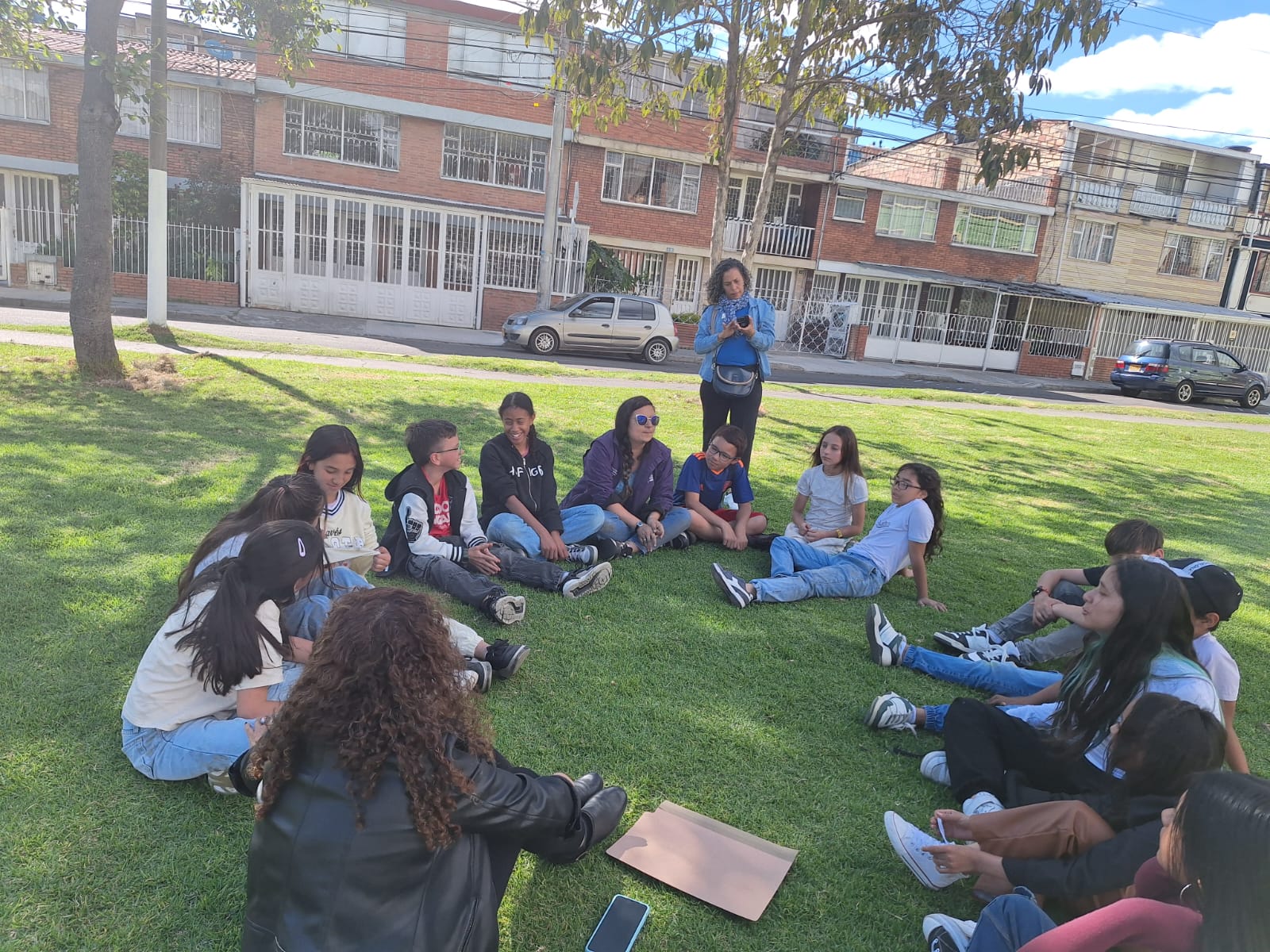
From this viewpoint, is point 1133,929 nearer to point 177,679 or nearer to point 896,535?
point 177,679

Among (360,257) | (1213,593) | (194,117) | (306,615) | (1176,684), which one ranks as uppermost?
(194,117)

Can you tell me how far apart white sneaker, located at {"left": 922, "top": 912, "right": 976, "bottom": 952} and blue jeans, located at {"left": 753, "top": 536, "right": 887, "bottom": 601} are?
2639mm

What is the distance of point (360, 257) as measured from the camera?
866 inches

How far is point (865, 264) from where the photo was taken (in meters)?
29.4

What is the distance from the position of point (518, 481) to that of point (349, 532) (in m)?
1.26

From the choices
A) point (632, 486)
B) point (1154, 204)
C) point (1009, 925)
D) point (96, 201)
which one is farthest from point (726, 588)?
point (1154, 204)

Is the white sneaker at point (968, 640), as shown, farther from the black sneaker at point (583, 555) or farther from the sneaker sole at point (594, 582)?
the black sneaker at point (583, 555)

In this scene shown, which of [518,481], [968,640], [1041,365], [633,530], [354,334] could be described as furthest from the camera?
[1041,365]

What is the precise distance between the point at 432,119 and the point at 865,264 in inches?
603

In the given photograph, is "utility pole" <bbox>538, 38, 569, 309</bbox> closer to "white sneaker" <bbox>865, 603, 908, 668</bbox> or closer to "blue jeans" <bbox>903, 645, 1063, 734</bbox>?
"white sneaker" <bbox>865, 603, 908, 668</bbox>

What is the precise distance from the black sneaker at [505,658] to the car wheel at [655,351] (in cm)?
1650

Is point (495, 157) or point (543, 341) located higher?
point (495, 157)

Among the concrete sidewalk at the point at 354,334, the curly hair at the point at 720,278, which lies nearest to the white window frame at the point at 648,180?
the concrete sidewalk at the point at 354,334

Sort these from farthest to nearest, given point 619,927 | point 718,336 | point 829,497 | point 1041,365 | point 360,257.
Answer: point 1041,365 → point 360,257 → point 718,336 → point 829,497 → point 619,927
